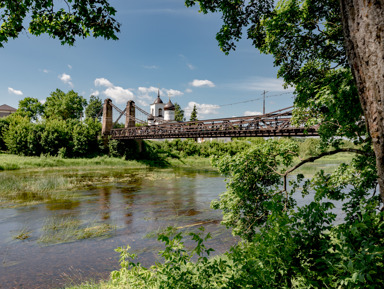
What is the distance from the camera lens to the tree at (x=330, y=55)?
206 cm

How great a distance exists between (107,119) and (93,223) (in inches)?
1269

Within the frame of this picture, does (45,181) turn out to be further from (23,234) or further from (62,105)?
(62,105)

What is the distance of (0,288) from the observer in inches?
192

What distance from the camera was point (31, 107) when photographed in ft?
190

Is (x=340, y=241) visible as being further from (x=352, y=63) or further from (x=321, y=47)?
(x=321, y=47)

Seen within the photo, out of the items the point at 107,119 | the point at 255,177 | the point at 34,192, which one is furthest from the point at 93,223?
the point at 107,119

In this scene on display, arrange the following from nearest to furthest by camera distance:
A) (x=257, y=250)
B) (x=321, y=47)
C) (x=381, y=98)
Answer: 1. (x=381, y=98)
2. (x=257, y=250)
3. (x=321, y=47)

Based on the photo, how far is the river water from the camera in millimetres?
5531

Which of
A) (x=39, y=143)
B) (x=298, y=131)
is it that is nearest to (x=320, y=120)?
(x=298, y=131)

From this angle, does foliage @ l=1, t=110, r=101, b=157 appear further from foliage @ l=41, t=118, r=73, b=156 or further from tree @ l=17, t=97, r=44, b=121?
tree @ l=17, t=97, r=44, b=121

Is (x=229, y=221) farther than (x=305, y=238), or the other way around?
(x=229, y=221)

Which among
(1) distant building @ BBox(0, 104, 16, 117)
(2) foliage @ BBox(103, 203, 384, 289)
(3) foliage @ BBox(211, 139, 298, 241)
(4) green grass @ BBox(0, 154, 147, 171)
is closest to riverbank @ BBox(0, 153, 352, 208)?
(4) green grass @ BBox(0, 154, 147, 171)

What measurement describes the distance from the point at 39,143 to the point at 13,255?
30.5m

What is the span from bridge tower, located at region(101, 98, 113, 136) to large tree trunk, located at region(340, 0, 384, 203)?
3786 cm
